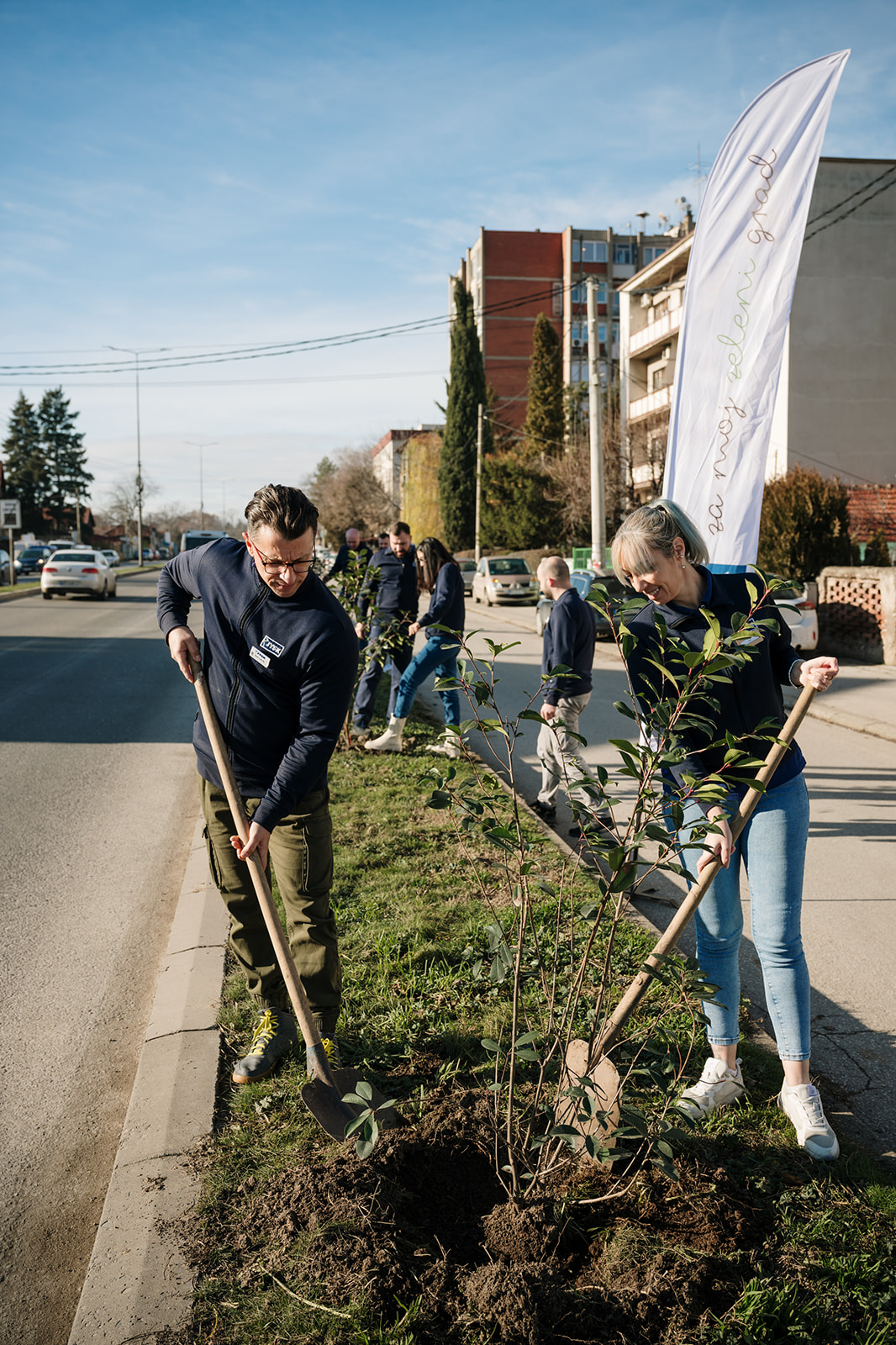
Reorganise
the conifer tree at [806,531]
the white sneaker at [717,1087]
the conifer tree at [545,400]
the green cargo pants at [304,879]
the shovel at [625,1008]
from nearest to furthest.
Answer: the shovel at [625,1008] < the white sneaker at [717,1087] < the green cargo pants at [304,879] < the conifer tree at [806,531] < the conifer tree at [545,400]

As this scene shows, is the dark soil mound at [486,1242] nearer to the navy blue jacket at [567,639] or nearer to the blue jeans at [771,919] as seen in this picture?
the blue jeans at [771,919]

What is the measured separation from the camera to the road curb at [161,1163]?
219 cm

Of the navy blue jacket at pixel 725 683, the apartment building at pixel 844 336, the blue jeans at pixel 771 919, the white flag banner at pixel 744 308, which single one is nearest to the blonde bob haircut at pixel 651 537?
the navy blue jacket at pixel 725 683

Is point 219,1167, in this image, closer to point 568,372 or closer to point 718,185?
point 718,185

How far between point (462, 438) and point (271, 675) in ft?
170

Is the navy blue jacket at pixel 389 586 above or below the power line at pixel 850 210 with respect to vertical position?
below

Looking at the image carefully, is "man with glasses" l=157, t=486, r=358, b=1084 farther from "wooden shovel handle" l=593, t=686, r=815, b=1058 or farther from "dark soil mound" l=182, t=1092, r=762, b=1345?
"wooden shovel handle" l=593, t=686, r=815, b=1058

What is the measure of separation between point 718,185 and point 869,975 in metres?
4.45

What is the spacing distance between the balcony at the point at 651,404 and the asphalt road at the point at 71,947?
28761 mm

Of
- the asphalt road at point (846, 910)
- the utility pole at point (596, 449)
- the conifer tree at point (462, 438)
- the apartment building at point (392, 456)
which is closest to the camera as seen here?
the asphalt road at point (846, 910)

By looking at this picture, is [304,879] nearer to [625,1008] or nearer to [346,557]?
[625,1008]

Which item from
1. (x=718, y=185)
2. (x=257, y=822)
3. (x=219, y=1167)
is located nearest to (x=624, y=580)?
(x=257, y=822)

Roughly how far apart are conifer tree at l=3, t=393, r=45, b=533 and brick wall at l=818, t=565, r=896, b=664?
73950 millimetres

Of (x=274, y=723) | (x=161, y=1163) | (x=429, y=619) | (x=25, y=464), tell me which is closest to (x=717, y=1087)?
(x=161, y=1163)
